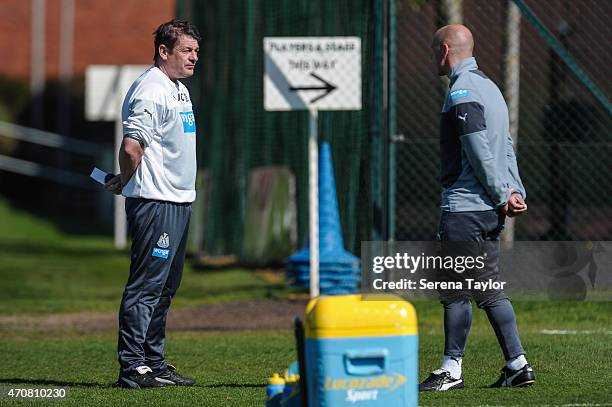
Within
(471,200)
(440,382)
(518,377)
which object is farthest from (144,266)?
(518,377)

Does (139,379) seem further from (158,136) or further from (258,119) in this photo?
(258,119)

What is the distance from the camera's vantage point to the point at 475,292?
291 inches

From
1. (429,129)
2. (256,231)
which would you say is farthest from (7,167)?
(429,129)

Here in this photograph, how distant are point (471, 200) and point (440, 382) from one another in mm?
1012

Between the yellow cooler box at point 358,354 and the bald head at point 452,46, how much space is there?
2.19 metres

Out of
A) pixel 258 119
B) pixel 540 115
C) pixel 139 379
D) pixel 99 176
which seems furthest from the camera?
pixel 258 119

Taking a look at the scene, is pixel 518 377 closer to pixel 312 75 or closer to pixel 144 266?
pixel 144 266

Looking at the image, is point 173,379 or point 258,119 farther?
point 258,119

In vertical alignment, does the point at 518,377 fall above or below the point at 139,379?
above

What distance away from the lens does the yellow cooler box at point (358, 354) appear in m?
5.63

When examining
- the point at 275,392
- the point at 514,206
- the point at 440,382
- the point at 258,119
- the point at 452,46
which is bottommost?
the point at 440,382

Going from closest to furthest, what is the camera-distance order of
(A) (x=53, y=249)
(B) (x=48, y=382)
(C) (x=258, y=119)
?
(B) (x=48, y=382) < (C) (x=258, y=119) < (A) (x=53, y=249)

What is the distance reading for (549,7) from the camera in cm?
1297

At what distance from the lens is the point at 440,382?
742 centimetres
